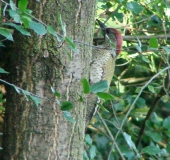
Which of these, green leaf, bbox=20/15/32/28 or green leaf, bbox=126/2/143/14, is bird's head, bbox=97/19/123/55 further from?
green leaf, bbox=20/15/32/28

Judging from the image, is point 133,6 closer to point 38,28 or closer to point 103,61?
point 103,61

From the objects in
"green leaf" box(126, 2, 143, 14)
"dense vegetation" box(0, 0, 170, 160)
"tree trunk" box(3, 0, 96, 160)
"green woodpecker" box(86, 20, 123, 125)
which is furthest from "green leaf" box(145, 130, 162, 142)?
"tree trunk" box(3, 0, 96, 160)

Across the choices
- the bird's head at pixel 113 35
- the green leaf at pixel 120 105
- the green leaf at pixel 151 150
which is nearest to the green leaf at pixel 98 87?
the green leaf at pixel 151 150

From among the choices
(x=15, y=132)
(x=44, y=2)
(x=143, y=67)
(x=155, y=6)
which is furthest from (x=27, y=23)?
(x=143, y=67)

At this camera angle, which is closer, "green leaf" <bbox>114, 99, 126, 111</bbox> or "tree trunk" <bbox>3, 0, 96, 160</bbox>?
"tree trunk" <bbox>3, 0, 96, 160</bbox>

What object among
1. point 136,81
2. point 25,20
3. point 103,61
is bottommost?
point 136,81

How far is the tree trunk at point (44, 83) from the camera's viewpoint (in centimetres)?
179

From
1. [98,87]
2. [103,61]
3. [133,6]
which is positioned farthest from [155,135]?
[98,87]

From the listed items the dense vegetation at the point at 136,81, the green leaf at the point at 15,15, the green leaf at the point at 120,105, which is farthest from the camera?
the green leaf at the point at 120,105

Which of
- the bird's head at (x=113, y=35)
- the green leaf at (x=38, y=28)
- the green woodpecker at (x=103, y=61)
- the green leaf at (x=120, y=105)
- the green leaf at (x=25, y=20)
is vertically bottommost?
the green leaf at (x=120, y=105)

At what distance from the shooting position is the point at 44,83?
1.79 meters

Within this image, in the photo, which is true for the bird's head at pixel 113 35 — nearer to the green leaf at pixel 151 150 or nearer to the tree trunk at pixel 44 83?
the green leaf at pixel 151 150

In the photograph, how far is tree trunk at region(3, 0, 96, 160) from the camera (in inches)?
70.4

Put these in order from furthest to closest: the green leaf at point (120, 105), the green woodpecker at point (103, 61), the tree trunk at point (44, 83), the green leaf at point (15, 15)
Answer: the green leaf at point (120, 105) → the green woodpecker at point (103, 61) → the tree trunk at point (44, 83) → the green leaf at point (15, 15)
